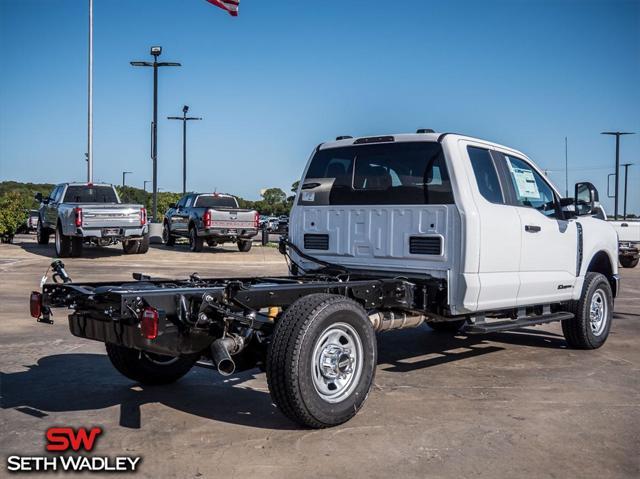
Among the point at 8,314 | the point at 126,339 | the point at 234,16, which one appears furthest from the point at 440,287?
the point at 234,16

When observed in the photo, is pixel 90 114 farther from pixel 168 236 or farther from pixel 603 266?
pixel 603 266

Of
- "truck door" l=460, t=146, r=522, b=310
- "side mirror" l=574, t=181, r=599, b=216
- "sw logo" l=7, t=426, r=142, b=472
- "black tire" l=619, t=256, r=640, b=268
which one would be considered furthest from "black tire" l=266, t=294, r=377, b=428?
"black tire" l=619, t=256, r=640, b=268

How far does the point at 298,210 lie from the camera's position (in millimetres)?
7320

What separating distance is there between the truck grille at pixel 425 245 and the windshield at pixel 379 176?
327 mm

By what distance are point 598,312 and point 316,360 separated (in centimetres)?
465

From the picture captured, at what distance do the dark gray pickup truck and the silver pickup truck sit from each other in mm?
2108

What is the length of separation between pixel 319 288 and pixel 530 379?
238cm

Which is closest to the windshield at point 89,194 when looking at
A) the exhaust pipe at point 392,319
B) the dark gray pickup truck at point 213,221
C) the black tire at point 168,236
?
the dark gray pickup truck at point 213,221

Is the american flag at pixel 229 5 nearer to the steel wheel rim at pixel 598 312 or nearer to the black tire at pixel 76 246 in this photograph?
the black tire at pixel 76 246

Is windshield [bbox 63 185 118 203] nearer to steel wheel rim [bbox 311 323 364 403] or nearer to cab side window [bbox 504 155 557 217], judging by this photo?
cab side window [bbox 504 155 557 217]

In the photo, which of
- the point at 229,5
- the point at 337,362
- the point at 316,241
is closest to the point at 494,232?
the point at 316,241

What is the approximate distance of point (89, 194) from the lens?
20422 millimetres

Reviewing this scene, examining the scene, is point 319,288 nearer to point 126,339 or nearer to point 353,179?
point 126,339

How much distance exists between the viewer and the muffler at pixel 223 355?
4.56 meters
